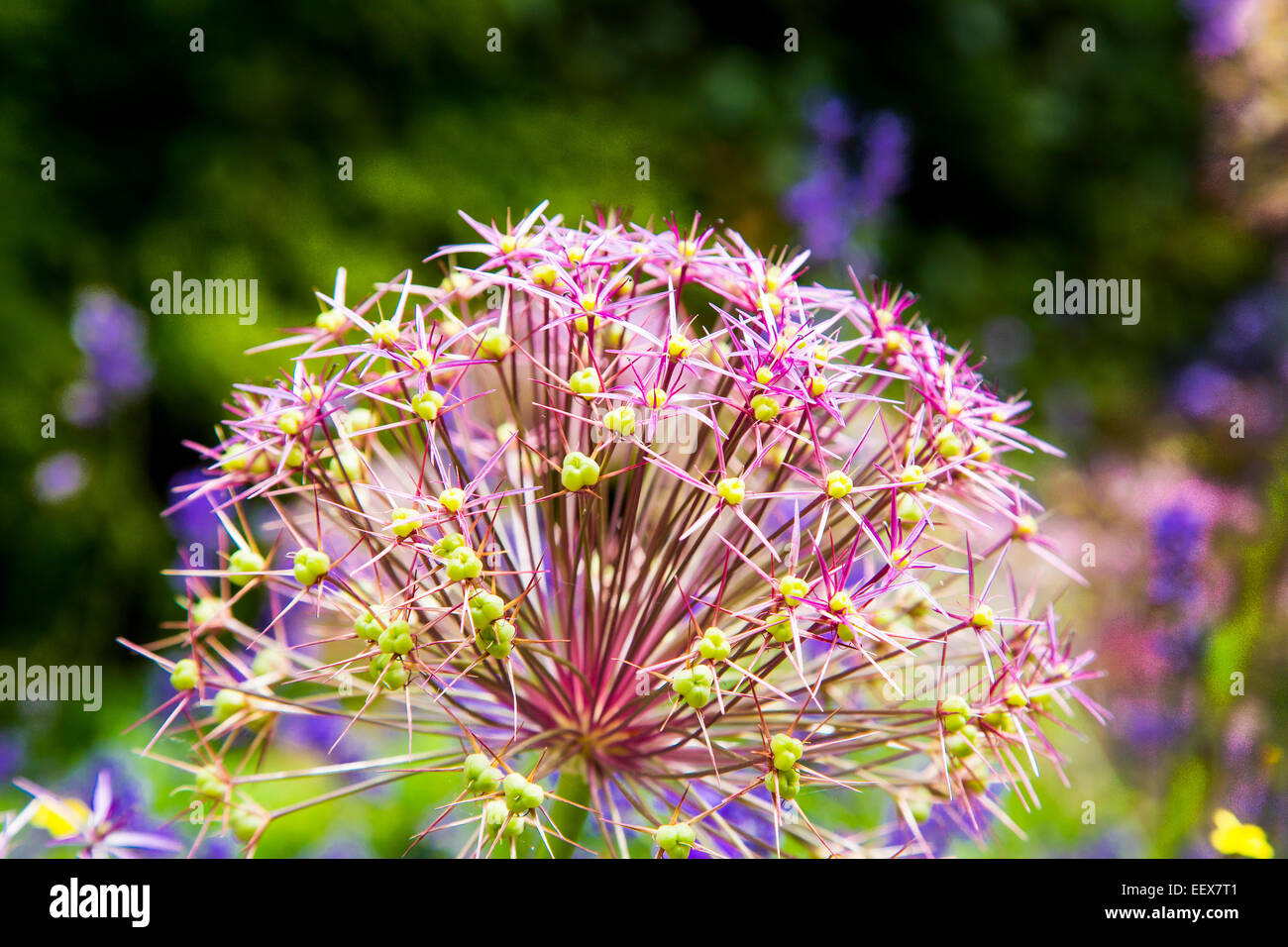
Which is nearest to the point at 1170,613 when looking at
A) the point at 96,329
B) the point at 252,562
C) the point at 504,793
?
the point at 504,793

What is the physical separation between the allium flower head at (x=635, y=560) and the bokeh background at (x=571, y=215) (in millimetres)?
1128

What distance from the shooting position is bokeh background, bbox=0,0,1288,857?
9.86 feet

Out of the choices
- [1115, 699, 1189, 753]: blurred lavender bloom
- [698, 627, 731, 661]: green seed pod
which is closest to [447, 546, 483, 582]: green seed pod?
[698, 627, 731, 661]: green seed pod

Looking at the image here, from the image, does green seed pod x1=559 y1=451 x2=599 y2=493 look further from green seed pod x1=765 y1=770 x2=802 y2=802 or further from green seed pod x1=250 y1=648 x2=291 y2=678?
green seed pod x1=250 y1=648 x2=291 y2=678

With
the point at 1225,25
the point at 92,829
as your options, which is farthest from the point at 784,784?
the point at 1225,25

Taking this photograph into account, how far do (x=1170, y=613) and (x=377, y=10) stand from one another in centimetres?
474

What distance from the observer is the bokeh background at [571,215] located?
3004mm

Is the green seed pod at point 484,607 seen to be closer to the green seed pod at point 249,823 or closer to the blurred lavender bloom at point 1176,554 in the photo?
the green seed pod at point 249,823

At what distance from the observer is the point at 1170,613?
2.59m

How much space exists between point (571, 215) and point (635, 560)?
3871 millimetres

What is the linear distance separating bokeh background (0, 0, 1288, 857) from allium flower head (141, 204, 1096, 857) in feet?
3.70

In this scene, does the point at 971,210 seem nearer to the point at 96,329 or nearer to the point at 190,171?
the point at 190,171

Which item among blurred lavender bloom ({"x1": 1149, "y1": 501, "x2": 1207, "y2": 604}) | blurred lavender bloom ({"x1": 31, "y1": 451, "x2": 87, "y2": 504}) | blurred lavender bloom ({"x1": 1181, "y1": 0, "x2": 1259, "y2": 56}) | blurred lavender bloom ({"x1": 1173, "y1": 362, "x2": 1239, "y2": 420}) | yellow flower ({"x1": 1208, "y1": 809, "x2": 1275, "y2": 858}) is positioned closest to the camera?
yellow flower ({"x1": 1208, "y1": 809, "x2": 1275, "y2": 858})

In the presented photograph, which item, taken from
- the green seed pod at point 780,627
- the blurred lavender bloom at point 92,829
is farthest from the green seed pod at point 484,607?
the blurred lavender bloom at point 92,829
